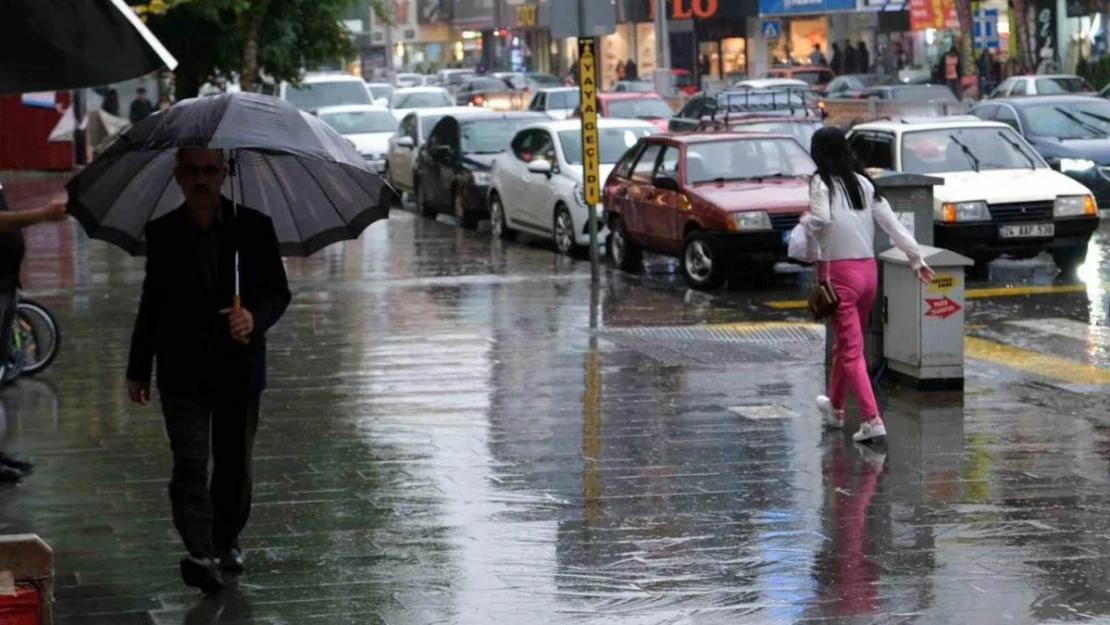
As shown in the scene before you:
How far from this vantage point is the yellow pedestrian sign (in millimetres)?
17922

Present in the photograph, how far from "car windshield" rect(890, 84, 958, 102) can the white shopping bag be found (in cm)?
3141

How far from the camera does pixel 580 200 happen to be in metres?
20.8

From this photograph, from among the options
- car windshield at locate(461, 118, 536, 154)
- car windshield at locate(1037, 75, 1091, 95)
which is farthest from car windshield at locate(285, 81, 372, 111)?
car windshield at locate(1037, 75, 1091, 95)

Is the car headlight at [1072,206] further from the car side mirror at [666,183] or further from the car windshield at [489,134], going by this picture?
the car windshield at [489,134]

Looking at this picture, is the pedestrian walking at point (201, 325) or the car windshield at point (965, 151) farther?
the car windshield at point (965, 151)

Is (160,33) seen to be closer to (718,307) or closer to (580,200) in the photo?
(580,200)

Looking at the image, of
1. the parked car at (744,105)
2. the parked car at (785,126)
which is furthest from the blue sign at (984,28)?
the parked car at (785,126)

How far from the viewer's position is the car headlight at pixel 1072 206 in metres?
17.9

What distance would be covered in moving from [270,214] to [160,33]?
24.6 m

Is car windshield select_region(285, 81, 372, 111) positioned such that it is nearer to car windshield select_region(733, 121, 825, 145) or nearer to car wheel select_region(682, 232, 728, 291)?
car windshield select_region(733, 121, 825, 145)

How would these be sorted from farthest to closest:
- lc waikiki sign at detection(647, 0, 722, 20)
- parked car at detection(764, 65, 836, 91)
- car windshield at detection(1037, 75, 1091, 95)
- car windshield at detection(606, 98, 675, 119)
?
lc waikiki sign at detection(647, 0, 722, 20) → parked car at detection(764, 65, 836, 91) → car windshield at detection(1037, 75, 1091, 95) → car windshield at detection(606, 98, 675, 119)

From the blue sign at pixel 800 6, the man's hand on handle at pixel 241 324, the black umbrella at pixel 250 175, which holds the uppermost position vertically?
the blue sign at pixel 800 6

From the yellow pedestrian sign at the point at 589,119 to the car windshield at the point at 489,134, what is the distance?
23.5 ft

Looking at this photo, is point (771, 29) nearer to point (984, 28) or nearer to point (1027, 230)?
point (984, 28)
